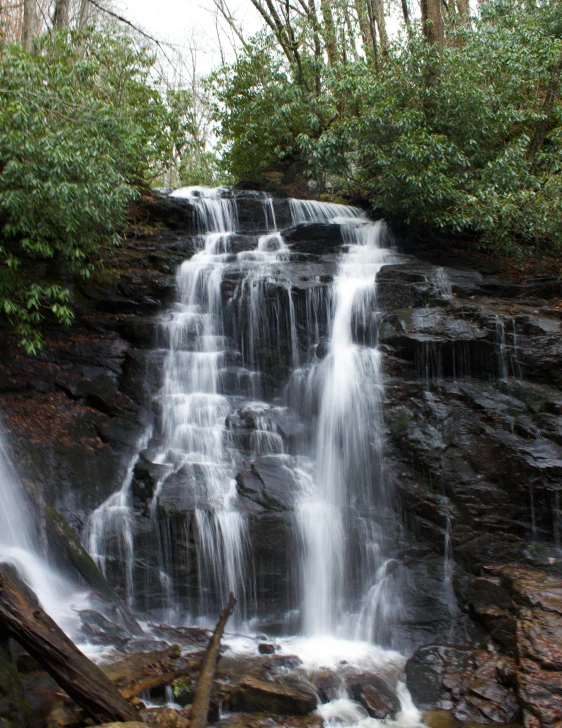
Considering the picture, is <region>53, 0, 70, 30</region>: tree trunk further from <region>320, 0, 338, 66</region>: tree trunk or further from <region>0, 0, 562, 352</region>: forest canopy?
<region>320, 0, 338, 66</region>: tree trunk

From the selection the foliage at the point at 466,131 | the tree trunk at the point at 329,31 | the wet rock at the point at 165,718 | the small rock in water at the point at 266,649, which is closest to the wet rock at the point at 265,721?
the wet rock at the point at 165,718

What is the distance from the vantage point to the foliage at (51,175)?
8078 mm

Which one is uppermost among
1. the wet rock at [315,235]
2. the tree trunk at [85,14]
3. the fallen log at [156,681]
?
the tree trunk at [85,14]

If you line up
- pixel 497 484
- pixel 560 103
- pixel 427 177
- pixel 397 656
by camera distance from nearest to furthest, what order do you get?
pixel 397 656 < pixel 497 484 < pixel 427 177 < pixel 560 103

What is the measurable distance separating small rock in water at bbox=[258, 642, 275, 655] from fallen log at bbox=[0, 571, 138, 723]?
2.20 m

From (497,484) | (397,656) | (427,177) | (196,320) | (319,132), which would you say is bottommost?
(397,656)

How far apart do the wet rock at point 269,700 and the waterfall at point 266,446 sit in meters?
1.49

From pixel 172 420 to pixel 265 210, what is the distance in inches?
298

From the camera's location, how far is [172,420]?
870 cm

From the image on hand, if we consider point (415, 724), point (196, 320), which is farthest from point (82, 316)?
point (415, 724)

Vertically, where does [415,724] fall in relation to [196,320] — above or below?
below

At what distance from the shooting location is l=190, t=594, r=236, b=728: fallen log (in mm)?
4812

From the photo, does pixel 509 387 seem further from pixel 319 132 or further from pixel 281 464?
pixel 319 132

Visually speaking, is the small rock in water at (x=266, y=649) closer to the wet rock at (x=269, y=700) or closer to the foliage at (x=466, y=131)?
the wet rock at (x=269, y=700)
